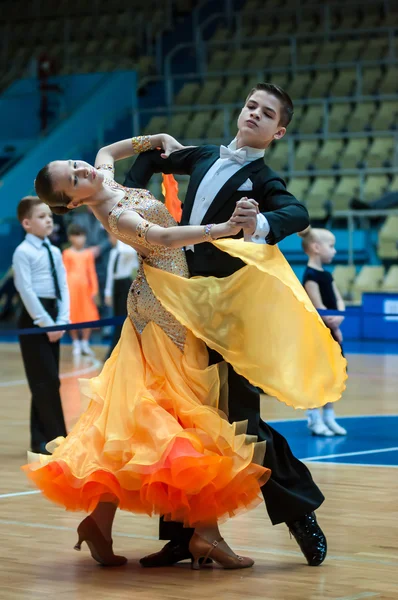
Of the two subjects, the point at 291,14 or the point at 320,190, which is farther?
the point at 291,14

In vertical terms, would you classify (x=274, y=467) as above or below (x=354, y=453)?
above

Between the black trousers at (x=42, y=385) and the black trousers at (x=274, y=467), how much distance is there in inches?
115

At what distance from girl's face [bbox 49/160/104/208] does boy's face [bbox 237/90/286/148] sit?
60 cm

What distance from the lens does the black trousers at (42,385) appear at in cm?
704

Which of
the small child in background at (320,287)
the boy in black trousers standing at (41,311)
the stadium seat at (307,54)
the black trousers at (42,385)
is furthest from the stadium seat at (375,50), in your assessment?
the black trousers at (42,385)

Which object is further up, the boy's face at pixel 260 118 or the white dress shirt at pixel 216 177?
the boy's face at pixel 260 118

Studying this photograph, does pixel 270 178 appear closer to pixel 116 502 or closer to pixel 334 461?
pixel 116 502

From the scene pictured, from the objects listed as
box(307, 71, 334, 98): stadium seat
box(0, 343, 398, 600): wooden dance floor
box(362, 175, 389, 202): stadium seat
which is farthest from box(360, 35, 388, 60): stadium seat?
box(0, 343, 398, 600): wooden dance floor

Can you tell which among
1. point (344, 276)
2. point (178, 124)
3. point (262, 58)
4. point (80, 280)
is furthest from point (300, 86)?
point (80, 280)

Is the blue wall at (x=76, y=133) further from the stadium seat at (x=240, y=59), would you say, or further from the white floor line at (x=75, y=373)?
the white floor line at (x=75, y=373)

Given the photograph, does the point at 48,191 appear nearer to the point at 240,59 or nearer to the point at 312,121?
the point at 312,121

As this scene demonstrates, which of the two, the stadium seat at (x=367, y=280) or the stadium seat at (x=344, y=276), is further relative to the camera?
the stadium seat at (x=344, y=276)

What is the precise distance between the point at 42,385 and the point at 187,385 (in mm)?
3018

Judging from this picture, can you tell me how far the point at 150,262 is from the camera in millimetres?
4340
